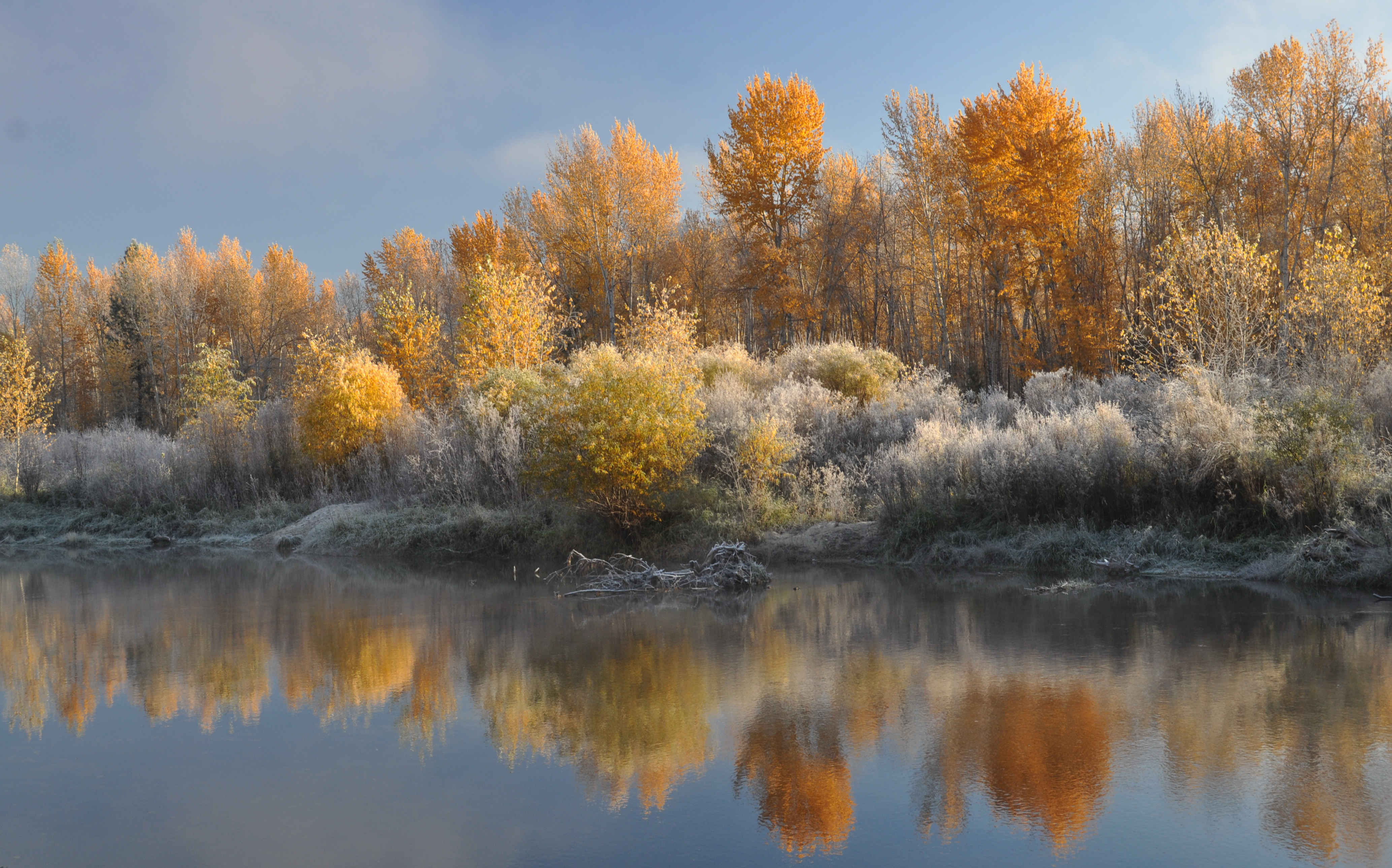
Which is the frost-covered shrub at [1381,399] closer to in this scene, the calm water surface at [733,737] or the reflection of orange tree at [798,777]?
the calm water surface at [733,737]

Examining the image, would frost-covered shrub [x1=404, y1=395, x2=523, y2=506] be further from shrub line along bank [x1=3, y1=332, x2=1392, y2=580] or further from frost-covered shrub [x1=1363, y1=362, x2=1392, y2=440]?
frost-covered shrub [x1=1363, y1=362, x2=1392, y2=440]

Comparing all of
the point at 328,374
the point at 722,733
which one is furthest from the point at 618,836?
the point at 328,374

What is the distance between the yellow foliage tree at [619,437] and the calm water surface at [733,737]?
4.60 meters

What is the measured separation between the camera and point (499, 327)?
96.7 ft

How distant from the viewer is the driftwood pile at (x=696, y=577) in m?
14.3

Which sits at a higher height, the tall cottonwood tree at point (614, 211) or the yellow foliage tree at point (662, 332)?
the tall cottonwood tree at point (614, 211)

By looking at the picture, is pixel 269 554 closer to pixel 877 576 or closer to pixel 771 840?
pixel 877 576

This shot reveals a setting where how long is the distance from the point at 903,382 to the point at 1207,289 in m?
7.09

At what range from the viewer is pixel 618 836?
5.39 m

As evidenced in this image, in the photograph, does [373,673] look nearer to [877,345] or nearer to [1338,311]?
[1338,311]

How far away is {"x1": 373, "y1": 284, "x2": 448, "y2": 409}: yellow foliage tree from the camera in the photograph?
33156 millimetres

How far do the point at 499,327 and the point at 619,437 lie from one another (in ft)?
46.0

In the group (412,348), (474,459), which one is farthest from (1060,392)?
(412,348)

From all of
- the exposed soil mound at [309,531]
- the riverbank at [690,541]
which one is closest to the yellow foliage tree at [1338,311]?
the riverbank at [690,541]
